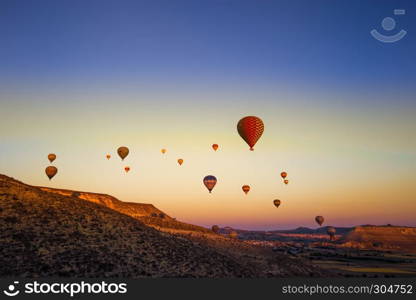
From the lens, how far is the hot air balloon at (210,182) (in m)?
85.7

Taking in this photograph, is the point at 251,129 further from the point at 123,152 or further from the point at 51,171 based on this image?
the point at 51,171

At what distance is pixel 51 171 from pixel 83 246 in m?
49.3

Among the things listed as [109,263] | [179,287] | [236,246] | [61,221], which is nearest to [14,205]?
[61,221]

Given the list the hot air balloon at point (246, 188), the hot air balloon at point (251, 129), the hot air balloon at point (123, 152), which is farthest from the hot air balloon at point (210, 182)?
the hot air balloon at point (251, 129)

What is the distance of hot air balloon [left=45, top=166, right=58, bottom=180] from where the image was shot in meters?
82.1

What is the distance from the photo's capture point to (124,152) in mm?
82375

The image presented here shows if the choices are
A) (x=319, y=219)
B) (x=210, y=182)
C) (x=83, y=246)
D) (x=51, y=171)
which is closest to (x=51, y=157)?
(x=51, y=171)

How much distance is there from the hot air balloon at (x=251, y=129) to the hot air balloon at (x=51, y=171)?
42719mm

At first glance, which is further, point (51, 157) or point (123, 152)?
point (51, 157)

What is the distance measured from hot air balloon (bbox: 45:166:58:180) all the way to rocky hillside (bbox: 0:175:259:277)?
28.6 meters

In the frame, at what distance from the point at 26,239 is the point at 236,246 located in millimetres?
36712

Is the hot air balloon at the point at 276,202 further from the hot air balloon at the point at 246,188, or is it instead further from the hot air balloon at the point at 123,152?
the hot air balloon at the point at 123,152

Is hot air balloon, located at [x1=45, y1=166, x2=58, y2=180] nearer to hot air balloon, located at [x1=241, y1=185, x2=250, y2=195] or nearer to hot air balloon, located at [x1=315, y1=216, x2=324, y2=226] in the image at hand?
hot air balloon, located at [x1=241, y1=185, x2=250, y2=195]

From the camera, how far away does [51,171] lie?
273 ft
